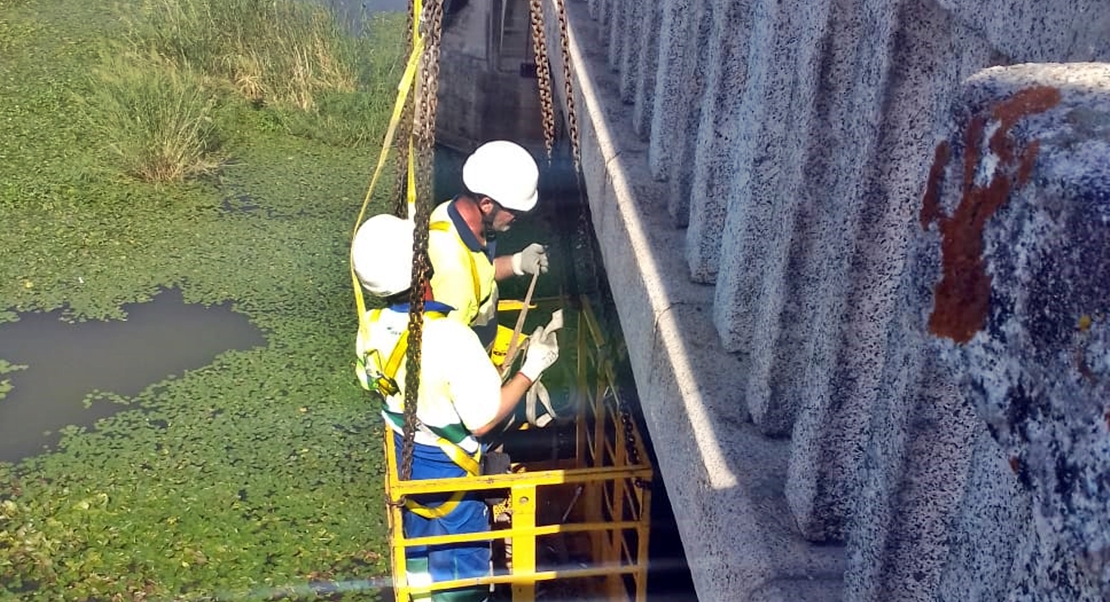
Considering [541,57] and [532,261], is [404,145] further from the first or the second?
[532,261]

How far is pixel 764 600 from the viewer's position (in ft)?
4.88

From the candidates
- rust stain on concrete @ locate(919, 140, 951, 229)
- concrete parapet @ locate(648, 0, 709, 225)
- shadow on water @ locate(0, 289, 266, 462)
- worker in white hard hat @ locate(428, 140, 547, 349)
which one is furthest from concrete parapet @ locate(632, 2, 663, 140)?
shadow on water @ locate(0, 289, 266, 462)

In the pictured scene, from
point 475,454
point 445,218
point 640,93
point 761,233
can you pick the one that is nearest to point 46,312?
point 445,218

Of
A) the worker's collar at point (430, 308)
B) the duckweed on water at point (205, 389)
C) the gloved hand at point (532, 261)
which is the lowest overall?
the duckweed on water at point (205, 389)

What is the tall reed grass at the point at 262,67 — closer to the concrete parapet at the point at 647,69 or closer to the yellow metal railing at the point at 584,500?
the yellow metal railing at the point at 584,500

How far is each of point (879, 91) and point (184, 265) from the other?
5764mm

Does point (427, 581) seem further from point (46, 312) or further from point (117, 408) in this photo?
point (46, 312)

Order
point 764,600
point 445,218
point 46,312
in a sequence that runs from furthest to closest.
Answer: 1. point 46,312
2. point 445,218
3. point 764,600

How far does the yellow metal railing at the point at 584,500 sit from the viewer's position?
122 inches

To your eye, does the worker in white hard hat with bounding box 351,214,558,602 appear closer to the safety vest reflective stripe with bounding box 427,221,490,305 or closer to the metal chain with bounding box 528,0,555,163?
the safety vest reflective stripe with bounding box 427,221,490,305

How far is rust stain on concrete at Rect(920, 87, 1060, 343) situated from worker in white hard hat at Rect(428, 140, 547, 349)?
315 centimetres

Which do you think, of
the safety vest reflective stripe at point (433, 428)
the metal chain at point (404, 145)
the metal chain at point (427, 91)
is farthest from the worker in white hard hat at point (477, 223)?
the metal chain at point (427, 91)

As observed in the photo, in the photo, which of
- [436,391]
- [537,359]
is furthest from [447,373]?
[537,359]

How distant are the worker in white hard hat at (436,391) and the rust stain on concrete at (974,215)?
2.68m
